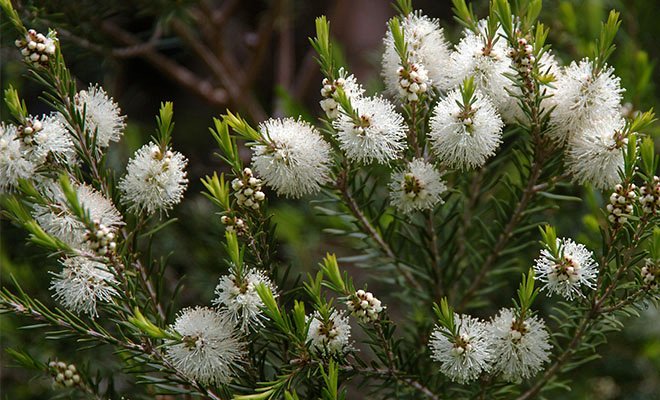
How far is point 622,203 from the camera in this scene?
2.64 feet

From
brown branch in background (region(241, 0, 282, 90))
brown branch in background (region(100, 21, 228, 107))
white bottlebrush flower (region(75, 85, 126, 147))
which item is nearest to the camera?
white bottlebrush flower (region(75, 85, 126, 147))

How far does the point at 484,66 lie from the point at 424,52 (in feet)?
0.28

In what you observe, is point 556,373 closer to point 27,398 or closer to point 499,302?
point 499,302

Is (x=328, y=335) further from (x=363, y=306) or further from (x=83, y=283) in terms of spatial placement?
(x=83, y=283)

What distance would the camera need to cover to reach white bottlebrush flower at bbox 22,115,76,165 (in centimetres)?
83

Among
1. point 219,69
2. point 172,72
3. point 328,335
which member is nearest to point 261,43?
point 219,69

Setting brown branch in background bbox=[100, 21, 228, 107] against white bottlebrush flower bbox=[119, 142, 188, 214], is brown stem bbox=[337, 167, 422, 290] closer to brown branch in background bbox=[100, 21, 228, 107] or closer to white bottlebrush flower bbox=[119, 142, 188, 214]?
white bottlebrush flower bbox=[119, 142, 188, 214]

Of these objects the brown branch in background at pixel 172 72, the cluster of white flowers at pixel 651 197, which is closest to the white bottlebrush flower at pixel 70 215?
the cluster of white flowers at pixel 651 197

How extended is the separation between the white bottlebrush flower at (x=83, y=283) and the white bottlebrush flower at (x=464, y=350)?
1.31 ft

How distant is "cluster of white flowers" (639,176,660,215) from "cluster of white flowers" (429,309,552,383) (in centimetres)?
18

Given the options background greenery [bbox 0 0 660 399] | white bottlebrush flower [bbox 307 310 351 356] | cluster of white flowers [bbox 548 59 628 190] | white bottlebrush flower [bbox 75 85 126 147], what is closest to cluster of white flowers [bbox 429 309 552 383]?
white bottlebrush flower [bbox 307 310 351 356]

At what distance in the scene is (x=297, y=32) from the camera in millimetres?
2627

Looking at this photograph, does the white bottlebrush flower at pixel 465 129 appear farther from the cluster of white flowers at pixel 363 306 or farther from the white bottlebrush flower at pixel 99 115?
the white bottlebrush flower at pixel 99 115

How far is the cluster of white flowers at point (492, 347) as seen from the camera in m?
0.79
